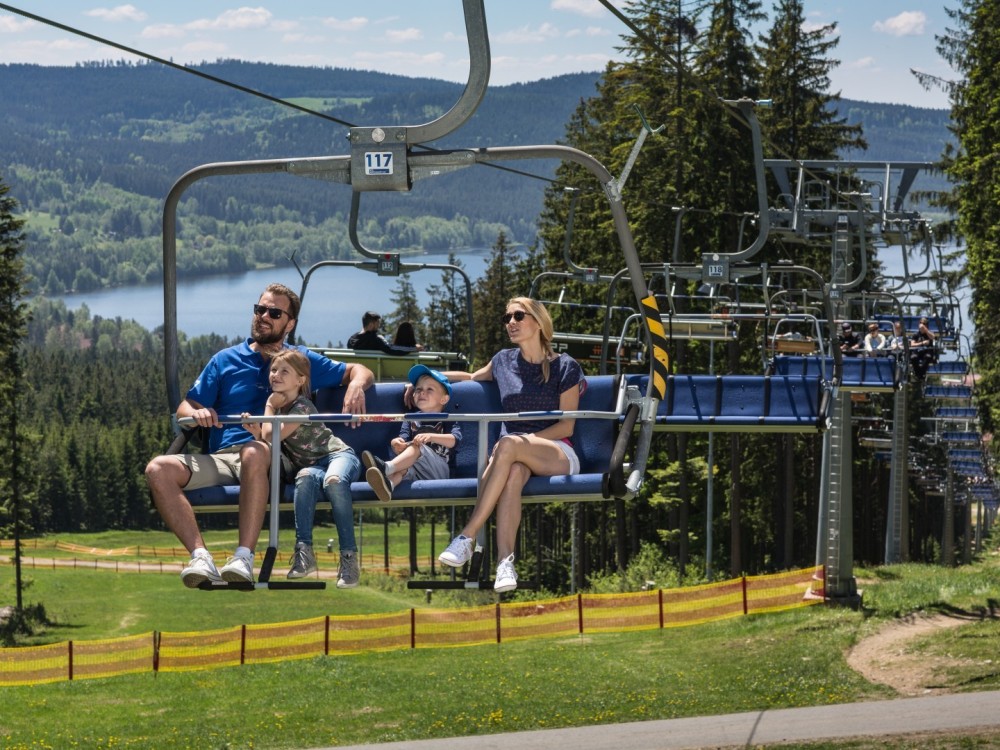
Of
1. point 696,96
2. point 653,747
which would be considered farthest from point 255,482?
point 696,96

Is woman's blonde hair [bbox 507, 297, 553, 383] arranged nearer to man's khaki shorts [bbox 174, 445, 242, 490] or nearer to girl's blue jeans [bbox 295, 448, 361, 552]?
girl's blue jeans [bbox 295, 448, 361, 552]

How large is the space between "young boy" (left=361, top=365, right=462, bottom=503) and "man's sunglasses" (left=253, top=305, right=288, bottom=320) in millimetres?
786

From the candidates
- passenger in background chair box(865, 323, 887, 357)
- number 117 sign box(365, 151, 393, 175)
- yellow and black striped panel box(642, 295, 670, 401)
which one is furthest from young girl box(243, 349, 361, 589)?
passenger in background chair box(865, 323, 887, 357)

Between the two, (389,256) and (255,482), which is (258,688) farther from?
(255,482)

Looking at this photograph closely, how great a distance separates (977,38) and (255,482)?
1592 inches

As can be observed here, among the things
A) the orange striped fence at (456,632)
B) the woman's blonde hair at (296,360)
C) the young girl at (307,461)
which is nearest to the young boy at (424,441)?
the young girl at (307,461)

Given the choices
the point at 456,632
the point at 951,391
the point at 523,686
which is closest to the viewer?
the point at 523,686

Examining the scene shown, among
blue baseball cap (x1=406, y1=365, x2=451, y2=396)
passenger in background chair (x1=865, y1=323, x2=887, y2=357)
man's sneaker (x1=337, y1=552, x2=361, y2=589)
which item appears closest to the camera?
man's sneaker (x1=337, y1=552, x2=361, y2=589)

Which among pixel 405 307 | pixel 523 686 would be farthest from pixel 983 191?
pixel 405 307

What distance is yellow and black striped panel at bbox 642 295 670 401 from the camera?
28.8ft

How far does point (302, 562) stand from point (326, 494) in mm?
406

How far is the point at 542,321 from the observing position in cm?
899

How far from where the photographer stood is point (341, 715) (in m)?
28.7

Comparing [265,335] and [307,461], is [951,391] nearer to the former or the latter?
[307,461]
